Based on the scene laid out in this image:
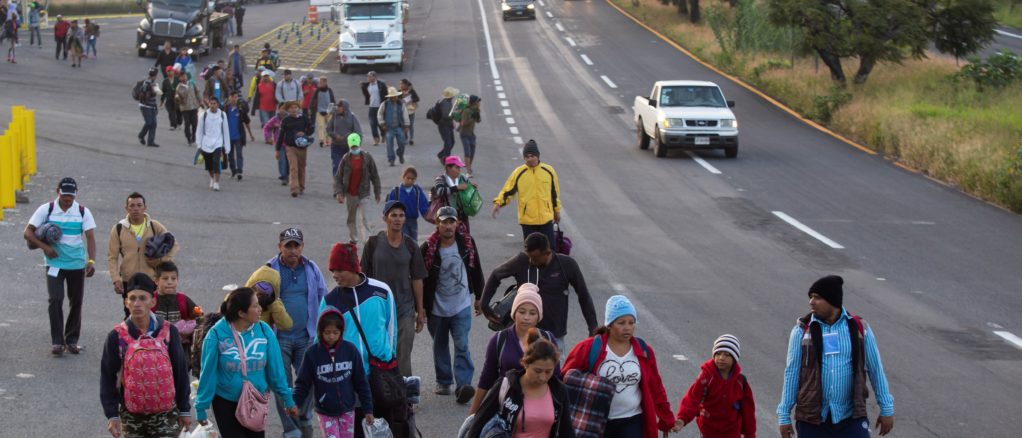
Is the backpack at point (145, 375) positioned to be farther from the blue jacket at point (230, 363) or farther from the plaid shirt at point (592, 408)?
the plaid shirt at point (592, 408)

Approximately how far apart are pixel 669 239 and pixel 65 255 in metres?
10.1

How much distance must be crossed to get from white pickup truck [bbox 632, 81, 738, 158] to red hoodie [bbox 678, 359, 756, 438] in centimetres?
2023

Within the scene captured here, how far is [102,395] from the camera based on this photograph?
760 centimetres

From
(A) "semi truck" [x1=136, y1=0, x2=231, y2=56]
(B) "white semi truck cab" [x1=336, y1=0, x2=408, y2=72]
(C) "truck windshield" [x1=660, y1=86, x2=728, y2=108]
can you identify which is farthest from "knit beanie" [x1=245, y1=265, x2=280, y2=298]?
(A) "semi truck" [x1=136, y1=0, x2=231, y2=56]

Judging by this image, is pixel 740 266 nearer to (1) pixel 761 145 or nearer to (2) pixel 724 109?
(2) pixel 724 109

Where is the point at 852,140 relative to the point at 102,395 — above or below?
below

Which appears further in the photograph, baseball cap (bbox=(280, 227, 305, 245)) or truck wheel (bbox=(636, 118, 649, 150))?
truck wheel (bbox=(636, 118, 649, 150))

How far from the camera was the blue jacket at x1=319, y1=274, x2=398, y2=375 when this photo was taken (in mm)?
8445

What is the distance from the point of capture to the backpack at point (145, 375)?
7578 millimetres

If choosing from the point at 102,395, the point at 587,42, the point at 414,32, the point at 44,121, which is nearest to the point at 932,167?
the point at 44,121

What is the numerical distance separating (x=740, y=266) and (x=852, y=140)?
1552 centimetres

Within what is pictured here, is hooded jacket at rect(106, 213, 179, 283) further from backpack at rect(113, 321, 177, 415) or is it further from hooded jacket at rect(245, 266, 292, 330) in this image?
backpack at rect(113, 321, 177, 415)

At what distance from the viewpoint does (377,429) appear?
802cm

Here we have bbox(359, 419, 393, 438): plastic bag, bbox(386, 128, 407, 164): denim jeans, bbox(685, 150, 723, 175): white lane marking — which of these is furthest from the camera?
bbox(685, 150, 723, 175): white lane marking
